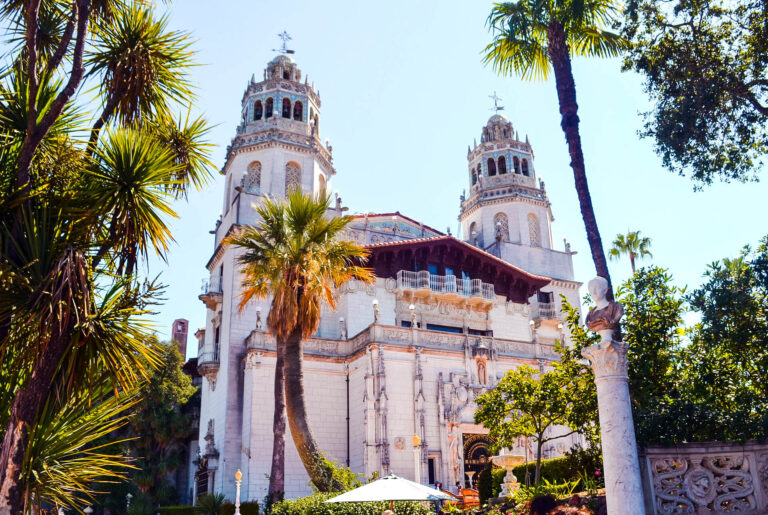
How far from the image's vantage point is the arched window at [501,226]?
46562 millimetres

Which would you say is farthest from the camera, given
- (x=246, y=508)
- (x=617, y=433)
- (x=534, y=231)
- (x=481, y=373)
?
(x=534, y=231)

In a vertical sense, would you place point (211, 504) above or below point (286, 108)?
below

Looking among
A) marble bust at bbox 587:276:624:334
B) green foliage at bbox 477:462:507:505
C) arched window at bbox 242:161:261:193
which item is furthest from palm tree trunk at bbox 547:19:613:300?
arched window at bbox 242:161:261:193

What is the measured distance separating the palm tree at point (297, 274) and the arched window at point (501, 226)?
24.0 meters

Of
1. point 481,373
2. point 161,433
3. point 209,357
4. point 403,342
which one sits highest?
point 209,357

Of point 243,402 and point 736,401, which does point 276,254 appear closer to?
point 243,402

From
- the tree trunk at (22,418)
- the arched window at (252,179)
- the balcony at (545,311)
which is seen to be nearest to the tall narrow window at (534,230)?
the balcony at (545,311)

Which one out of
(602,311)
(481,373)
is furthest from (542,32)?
(481,373)

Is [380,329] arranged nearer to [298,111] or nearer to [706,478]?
[298,111]

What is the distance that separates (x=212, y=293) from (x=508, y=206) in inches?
904

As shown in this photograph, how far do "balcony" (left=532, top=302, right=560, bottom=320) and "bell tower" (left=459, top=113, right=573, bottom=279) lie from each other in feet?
9.36

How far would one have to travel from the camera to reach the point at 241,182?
38.9 meters

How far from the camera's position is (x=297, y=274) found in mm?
23297

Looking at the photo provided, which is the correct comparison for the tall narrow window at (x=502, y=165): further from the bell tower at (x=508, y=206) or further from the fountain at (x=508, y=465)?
the fountain at (x=508, y=465)
